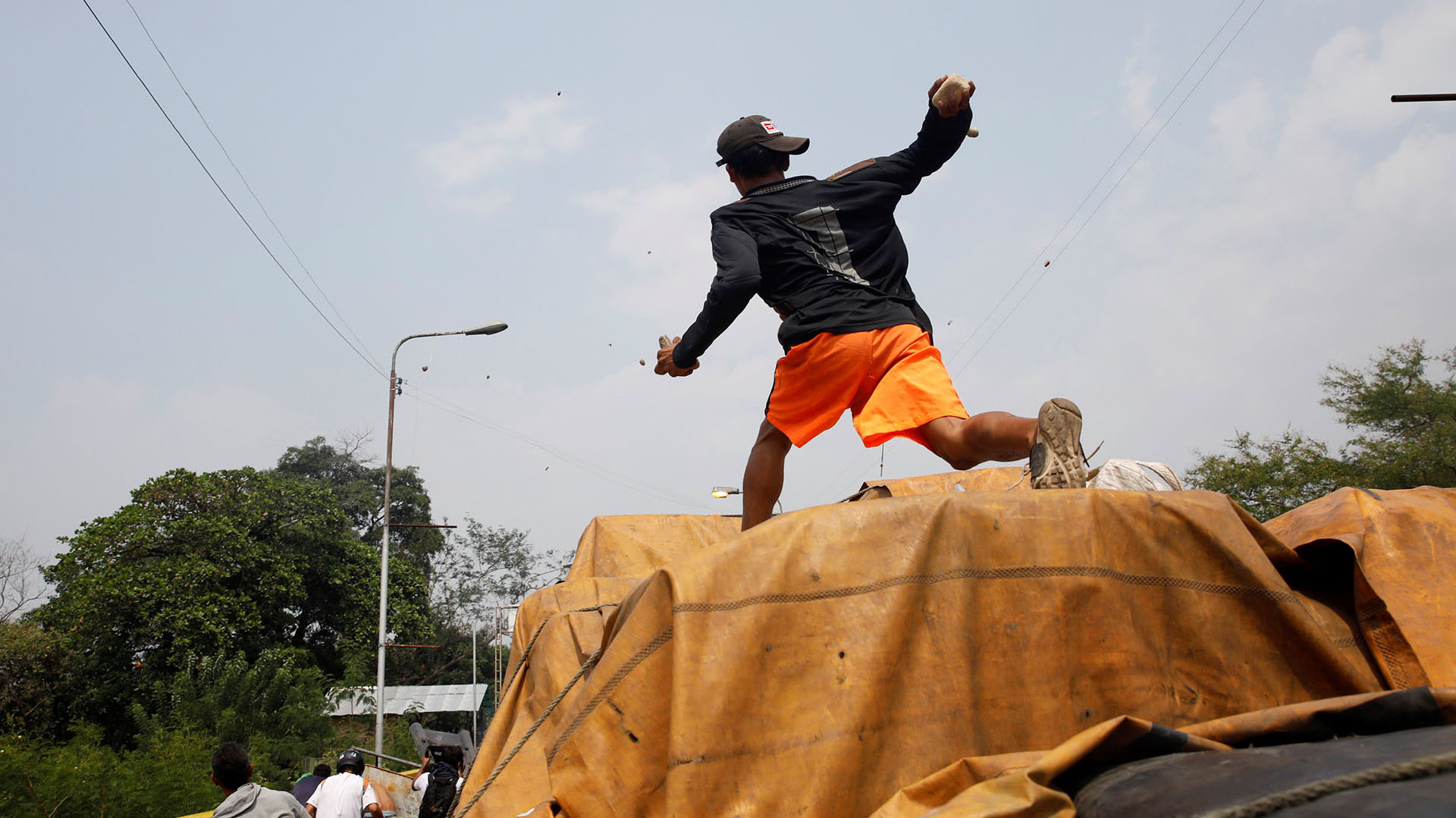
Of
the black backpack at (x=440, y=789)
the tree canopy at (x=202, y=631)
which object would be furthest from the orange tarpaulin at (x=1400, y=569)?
the tree canopy at (x=202, y=631)

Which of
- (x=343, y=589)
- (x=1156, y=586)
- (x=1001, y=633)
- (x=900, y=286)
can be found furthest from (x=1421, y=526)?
(x=343, y=589)

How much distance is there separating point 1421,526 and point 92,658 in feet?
84.7

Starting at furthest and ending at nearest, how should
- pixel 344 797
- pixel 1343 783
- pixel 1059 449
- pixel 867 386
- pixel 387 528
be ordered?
pixel 387 528 → pixel 344 797 → pixel 867 386 → pixel 1059 449 → pixel 1343 783

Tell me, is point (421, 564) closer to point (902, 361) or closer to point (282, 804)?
point (282, 804)

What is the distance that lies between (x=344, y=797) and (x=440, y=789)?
5.37 ft

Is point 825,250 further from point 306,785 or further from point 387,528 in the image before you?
point 387,528

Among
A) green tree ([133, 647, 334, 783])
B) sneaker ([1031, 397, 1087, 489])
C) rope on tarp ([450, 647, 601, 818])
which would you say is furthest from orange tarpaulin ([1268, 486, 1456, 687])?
green tree ([133, 647, 334, 783])

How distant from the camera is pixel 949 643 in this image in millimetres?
1597

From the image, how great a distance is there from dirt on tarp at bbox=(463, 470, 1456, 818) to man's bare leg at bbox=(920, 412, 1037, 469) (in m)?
0.71

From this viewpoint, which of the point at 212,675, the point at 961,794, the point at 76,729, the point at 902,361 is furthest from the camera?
the point at 212,675

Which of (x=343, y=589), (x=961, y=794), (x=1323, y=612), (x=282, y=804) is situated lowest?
(x=282, y=804)

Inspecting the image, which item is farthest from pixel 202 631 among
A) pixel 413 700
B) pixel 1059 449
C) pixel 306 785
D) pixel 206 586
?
pixel 1059 449

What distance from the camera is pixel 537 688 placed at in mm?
3197

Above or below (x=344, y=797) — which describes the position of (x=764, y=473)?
above
